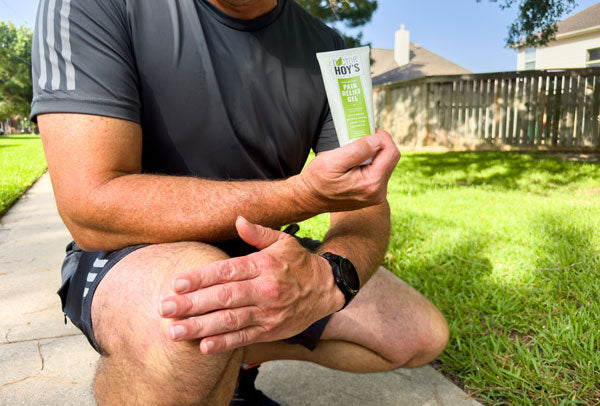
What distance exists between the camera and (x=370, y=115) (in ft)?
4.24

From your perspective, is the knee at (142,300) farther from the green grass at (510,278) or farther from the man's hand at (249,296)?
the green grass at (510,278)

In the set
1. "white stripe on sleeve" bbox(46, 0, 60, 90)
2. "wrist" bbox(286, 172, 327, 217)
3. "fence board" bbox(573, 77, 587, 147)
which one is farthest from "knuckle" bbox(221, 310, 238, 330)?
"fence board" bbox(573, 77, 587, 147)

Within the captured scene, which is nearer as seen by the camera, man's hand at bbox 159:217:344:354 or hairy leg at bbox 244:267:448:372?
man's hand at bbox 159:217:344:354

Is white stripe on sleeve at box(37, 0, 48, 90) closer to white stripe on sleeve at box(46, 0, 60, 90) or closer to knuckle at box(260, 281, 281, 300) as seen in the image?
white stripe on sleeve at box(46, 0, 60, 90)

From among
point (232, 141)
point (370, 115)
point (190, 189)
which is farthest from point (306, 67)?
point (190, 189)

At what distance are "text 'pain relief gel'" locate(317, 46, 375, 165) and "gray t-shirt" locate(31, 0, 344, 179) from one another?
41 centimetres

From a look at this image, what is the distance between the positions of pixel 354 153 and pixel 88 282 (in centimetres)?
79

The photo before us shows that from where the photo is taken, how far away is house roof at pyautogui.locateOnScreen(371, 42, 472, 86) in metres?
27.1

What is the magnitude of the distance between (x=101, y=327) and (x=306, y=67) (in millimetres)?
1088

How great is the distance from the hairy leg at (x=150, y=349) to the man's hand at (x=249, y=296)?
61mm

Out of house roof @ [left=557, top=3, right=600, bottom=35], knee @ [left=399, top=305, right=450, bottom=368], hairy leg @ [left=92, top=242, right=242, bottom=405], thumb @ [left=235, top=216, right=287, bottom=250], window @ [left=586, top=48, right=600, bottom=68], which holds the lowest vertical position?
knee @ [left=399, top=305, right=450, bottom=368]

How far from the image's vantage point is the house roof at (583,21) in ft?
63.2

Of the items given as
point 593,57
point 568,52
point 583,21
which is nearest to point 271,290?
point 593,57

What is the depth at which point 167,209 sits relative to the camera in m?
1.24
